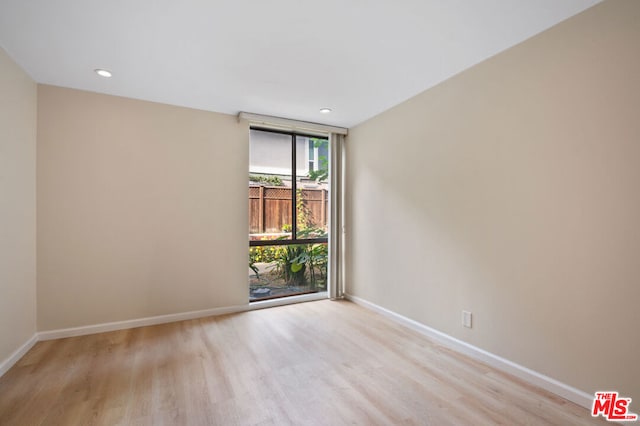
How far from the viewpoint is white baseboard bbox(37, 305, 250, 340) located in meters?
2.91

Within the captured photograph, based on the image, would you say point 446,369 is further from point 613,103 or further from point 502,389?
point 613,103

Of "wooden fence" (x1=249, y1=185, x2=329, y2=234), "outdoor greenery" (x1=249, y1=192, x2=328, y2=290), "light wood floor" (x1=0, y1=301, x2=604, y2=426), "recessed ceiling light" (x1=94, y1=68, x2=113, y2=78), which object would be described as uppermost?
"recessed ceiling light" (x1=94, y1=68, x2=113, y2=78)

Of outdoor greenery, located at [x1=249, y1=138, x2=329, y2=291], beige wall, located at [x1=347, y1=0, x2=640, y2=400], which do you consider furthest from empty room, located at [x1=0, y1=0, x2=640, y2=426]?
outdoor greenery, located at [x1=249, y1=138, x2=329, y2=291]

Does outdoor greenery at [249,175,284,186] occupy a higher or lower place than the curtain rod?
lower

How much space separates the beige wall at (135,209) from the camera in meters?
2.93

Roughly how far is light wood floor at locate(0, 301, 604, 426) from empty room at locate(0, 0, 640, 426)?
2 centimetres

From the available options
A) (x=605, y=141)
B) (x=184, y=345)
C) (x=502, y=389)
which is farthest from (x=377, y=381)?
(x=605, y=141)

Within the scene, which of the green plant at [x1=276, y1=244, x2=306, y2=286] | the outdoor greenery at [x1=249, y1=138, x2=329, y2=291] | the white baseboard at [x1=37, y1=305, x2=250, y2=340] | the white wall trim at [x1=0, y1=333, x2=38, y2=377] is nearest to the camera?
the white wall trim at [x1=0, y1=333, x2=38, y2=377]

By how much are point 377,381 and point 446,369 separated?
0.59 m

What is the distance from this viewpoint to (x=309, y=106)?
346cm

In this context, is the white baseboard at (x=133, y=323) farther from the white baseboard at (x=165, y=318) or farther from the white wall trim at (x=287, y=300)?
the white wall trim at (x=287, y=300)

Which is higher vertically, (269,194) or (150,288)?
(269,194)

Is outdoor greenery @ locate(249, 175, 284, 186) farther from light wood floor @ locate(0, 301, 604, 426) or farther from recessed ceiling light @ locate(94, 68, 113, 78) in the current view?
light wood floor @ locate(0, 301, 604, 426)

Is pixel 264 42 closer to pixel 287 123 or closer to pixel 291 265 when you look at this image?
pixel 287 123
